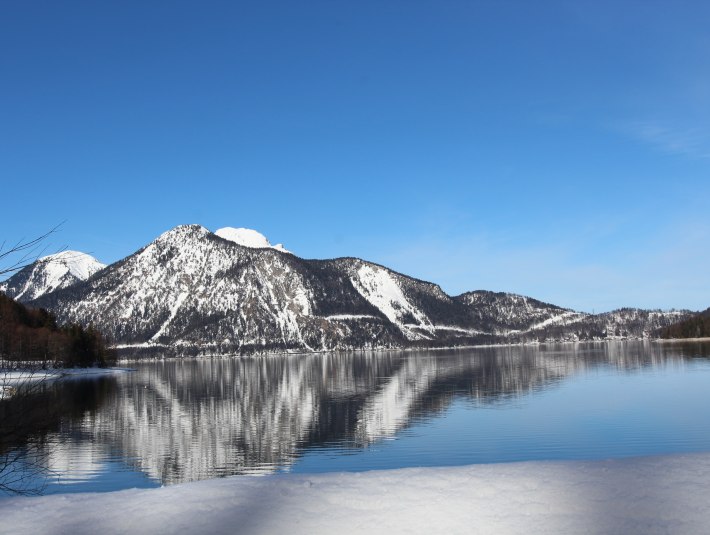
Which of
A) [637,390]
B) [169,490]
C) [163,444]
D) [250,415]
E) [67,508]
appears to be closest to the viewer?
[67,508]

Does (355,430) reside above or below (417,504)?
below

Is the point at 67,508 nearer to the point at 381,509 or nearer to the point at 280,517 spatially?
the point at 280,517

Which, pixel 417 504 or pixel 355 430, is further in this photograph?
pixel 355 430

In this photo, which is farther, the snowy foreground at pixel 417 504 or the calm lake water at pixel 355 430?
the calm lake water at pixel 355 430

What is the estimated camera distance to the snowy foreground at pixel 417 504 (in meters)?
13.3

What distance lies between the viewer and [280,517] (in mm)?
14055

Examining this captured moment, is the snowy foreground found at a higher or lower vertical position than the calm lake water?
higher

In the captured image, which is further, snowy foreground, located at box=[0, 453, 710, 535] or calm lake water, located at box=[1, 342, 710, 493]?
calm lake water, located at box=[1, 342, 710, 493]

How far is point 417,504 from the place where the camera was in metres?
14.3

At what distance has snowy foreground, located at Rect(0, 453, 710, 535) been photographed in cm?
1326

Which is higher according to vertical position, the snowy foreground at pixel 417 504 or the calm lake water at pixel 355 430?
the snowy foreground at pixel 417 504

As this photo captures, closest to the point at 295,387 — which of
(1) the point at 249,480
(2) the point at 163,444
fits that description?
(2) the point at 163,444

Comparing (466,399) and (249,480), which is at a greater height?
(249,480)

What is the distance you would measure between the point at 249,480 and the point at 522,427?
3217 cm
